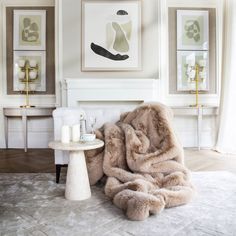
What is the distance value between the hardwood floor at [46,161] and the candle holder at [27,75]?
885mm

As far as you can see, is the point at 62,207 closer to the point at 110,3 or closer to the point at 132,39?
the point at 132,39

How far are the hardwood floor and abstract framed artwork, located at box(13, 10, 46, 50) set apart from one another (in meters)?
1.83

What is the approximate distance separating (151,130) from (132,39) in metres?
2.34

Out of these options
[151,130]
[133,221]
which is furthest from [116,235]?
[151,130]

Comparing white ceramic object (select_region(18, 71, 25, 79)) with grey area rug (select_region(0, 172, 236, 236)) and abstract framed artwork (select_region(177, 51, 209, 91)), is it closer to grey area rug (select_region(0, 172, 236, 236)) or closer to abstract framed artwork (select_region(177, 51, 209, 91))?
grey area rug (select_region(0, 172, 236, 236))

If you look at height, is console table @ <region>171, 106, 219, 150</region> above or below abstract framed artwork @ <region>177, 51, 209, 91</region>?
below

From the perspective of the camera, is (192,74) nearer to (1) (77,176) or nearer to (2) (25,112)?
(2) (25,112)

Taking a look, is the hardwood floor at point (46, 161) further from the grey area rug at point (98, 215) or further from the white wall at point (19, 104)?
the grey area rug at point (98, 215)

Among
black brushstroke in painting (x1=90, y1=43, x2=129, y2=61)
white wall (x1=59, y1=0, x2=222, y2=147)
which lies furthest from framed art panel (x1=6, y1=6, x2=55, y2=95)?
black brushstroke in painting (x1=90, y1=43, x2=129, y2=61)

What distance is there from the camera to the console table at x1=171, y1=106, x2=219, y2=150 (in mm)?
3998

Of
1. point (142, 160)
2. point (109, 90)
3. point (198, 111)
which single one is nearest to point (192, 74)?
point (198, 111)

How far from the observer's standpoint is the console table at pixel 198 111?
3998 millimetres

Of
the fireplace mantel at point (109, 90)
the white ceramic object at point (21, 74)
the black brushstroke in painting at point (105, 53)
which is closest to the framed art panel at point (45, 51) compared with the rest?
the white ceramic object at point (21, 74)

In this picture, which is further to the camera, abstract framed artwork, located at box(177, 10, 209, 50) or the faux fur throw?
abstract framed artwork, located at box(177, 10, 209, 50)
